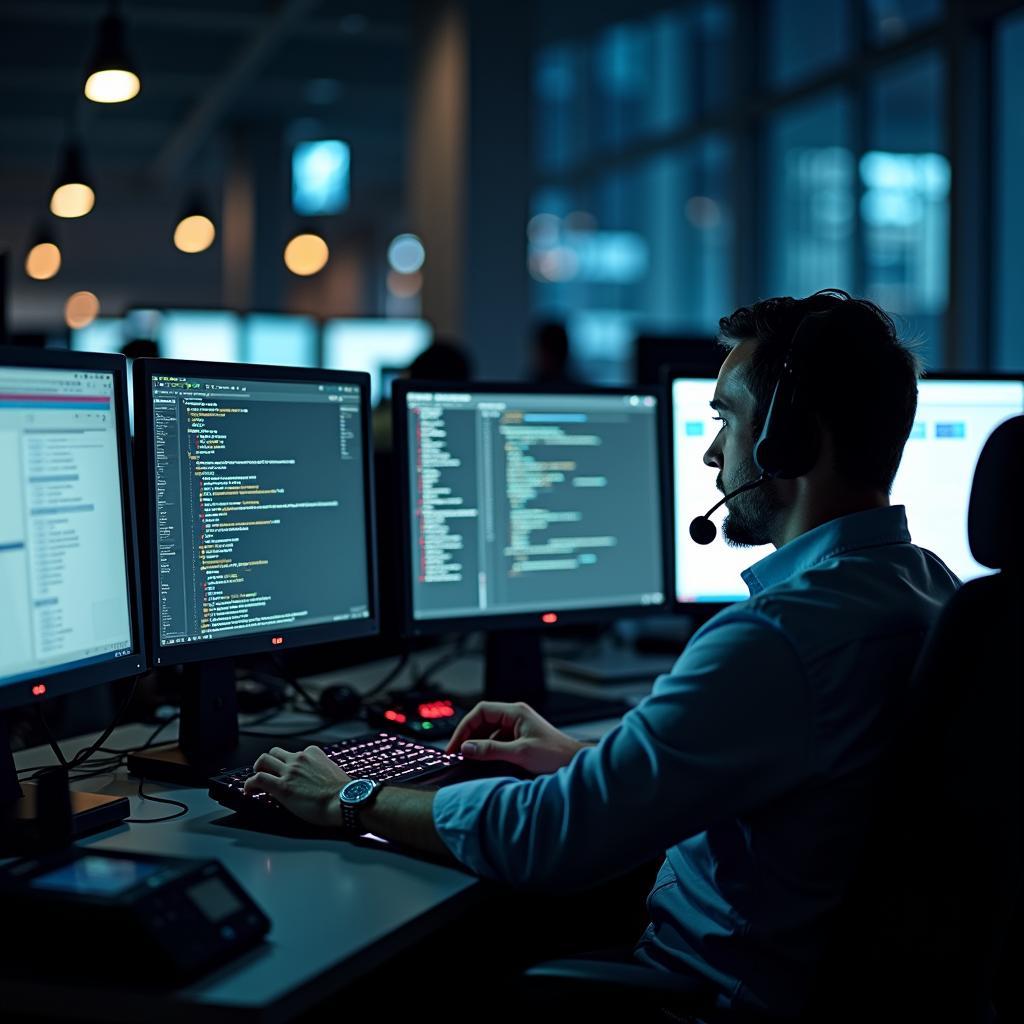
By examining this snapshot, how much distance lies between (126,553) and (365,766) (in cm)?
41

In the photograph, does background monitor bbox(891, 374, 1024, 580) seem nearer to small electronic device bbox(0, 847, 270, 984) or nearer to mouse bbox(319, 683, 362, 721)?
mouse bbox(319, 683, 362, 721)

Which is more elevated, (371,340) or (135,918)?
(371,340)

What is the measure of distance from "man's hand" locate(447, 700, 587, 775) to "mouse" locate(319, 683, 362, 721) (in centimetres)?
38

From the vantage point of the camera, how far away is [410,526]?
186 centimetres

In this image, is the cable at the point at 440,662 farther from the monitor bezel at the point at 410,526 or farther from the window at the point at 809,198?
the window at the point at 809,198

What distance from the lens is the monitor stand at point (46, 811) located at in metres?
1.24

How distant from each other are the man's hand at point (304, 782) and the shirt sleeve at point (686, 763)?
30 centimetres

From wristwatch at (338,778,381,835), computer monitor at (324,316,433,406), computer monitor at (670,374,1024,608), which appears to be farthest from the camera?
computer monitor at (324,316,433,406)

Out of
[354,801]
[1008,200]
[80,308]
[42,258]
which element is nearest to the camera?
[354,801]

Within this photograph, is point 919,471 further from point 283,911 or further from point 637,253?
point 637,253

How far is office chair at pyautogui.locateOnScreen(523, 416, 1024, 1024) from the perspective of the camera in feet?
3.47

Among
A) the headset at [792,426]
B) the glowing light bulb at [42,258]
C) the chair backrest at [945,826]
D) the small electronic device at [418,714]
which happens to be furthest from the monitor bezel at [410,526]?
the glowing light bulb at [42,258]

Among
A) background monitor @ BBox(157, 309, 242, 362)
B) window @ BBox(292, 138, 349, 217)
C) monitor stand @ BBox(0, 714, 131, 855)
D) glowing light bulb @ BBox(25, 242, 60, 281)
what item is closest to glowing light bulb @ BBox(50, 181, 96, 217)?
background monitor @ BBox(157, 309, 242, 362)

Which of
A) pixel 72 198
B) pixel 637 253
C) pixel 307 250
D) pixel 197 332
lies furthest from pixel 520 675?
pixel 637 253
